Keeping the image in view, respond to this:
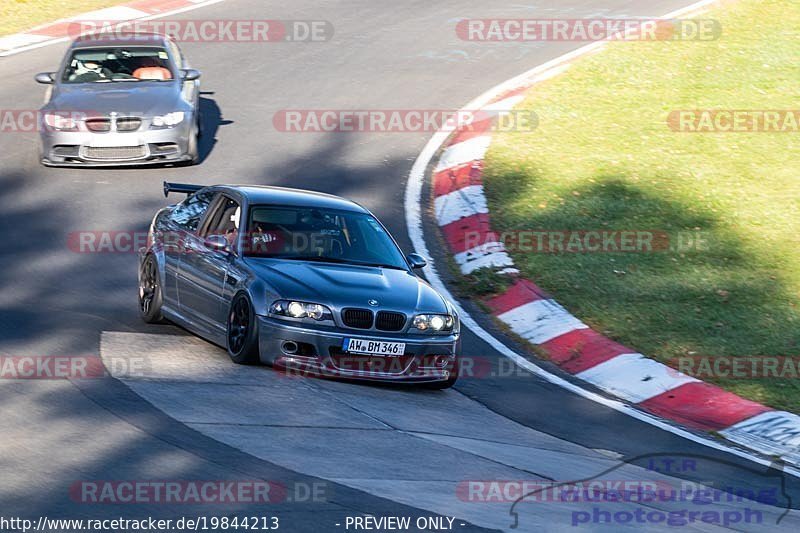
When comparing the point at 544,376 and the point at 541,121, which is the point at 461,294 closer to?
the point at 544,376

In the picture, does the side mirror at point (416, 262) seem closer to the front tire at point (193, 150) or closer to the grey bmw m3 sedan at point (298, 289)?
the grey bmw m3 sedan at point (298, 289)

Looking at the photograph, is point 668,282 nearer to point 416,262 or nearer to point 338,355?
point 416,262

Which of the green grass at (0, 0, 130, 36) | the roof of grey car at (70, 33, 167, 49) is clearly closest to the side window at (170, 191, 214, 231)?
the roof of grey car at (70, 33, 167, 49)

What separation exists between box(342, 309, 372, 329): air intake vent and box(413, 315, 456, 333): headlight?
40cm

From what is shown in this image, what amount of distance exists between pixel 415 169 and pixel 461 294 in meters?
4.36

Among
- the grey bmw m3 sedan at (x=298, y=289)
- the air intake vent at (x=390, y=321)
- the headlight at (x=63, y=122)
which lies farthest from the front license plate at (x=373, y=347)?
the headlight at (x=63, y=122)

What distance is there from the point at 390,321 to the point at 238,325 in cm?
123

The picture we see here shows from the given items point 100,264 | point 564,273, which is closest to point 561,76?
point 564,273

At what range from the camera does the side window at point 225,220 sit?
36.8ft

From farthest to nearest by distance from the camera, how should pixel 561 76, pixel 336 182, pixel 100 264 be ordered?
pixel 561 76 → pixel 336 182 → pixel 100 264

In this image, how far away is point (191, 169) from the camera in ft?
56.2

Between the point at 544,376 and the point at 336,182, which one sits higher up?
the point at 336,182

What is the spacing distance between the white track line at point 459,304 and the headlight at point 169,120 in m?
3.08

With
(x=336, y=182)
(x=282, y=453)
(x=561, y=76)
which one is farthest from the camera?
(x=561, y=76)
